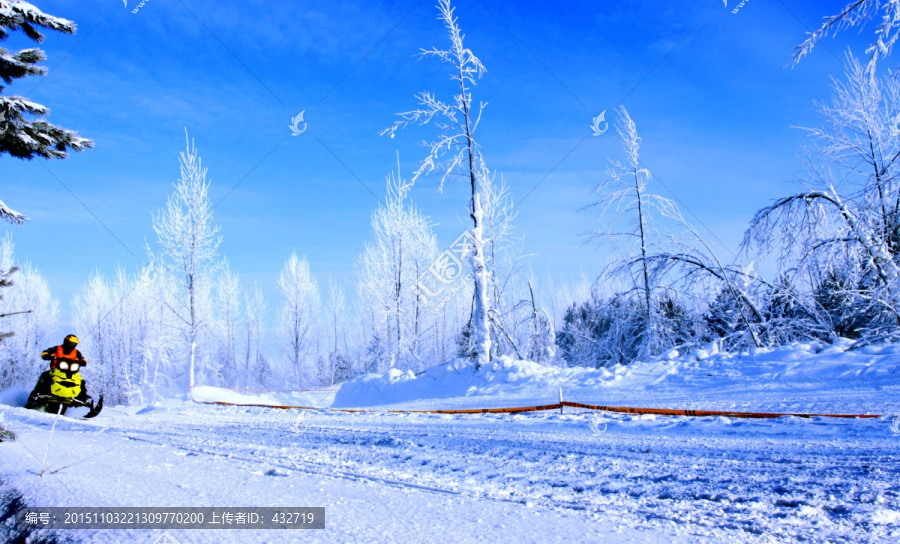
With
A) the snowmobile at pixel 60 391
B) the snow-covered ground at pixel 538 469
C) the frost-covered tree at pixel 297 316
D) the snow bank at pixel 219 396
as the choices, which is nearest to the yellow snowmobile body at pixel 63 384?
the snowmobile at pixel 60 391

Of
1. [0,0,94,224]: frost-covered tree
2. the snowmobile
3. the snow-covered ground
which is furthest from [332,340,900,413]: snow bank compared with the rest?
[0,0,94,224]: frost-covered tree

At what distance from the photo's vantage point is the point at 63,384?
33.2 feet

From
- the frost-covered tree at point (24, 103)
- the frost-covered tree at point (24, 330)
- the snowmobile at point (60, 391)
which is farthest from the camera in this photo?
the frost-covered tree at point (24, 330)

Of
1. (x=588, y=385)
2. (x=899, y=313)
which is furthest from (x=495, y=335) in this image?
(x=899, y=313)

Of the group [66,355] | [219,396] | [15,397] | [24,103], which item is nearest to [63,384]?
[66,355]

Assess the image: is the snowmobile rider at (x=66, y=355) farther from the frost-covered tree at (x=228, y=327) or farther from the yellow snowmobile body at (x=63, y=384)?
the frost-covered tree at (x=228, y=327)

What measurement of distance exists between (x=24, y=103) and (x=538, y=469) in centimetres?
695

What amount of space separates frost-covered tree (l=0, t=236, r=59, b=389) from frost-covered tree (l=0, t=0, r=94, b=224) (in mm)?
43002

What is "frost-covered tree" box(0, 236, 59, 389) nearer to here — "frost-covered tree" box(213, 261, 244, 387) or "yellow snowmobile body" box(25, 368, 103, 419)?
"frost-covered tree" box(213, 261, 244, 387)

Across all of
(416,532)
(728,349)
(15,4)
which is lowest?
(416,532)

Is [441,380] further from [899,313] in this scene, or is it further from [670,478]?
[670,478]

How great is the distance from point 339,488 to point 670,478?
2263mm

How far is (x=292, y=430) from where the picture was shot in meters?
6.86

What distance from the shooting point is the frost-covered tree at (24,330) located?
40506mm
